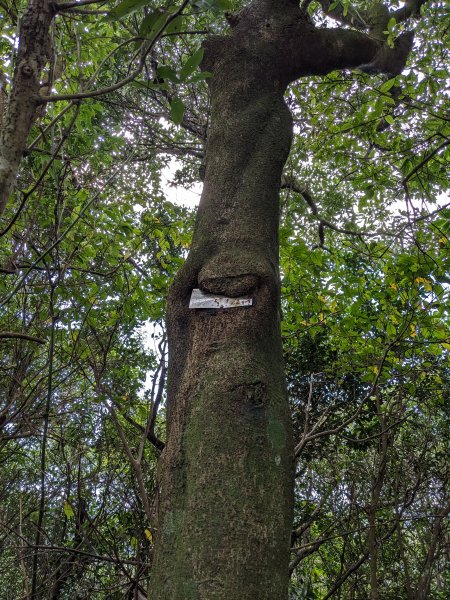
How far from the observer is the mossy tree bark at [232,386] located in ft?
3.77

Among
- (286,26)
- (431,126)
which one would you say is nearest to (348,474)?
(431,126)

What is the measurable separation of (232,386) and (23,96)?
94 cm

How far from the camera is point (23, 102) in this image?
4.03 feet

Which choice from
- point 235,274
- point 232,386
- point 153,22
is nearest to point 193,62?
point 153,22

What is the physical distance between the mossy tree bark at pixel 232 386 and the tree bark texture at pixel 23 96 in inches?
27.6

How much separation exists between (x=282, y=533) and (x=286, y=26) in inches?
101

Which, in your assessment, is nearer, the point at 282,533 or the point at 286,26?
the point at 282,533

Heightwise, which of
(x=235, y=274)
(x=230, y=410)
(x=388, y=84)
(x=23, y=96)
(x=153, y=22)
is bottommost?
(x=230, y=410)

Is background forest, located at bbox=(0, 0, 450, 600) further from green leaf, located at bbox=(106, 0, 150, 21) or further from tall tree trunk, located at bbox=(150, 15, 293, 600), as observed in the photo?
green leaf, located at bbox=(106, 0, 150, 21)

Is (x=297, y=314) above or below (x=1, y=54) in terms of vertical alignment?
below

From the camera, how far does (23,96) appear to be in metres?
1.23

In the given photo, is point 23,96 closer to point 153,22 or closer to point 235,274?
point 153,22

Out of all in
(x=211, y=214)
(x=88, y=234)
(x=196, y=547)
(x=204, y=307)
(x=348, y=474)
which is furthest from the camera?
(x=348, y=474)

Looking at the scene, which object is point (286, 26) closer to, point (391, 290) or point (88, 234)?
point (88, 234)
